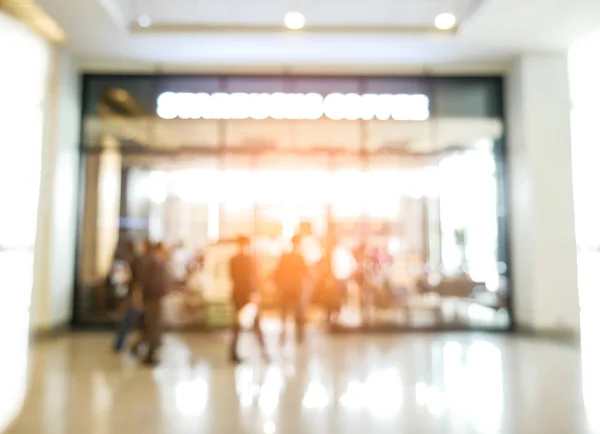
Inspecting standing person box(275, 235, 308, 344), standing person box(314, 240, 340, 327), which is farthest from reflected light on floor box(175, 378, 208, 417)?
standing person box(314, 240, 340, 327)

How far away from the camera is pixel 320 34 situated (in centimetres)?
761

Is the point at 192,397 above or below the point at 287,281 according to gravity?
below

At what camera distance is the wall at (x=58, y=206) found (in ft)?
25.9

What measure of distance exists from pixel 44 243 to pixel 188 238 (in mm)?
2391

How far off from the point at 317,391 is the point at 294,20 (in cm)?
539

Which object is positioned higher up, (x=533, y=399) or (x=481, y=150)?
(x=481, y=150)

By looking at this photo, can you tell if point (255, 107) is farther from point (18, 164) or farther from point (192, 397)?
point (192, 397)

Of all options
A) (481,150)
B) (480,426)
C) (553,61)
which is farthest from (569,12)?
(480,426)

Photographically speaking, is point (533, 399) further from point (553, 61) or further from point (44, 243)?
point (44, 243)

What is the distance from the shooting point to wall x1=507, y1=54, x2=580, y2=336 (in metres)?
8.07

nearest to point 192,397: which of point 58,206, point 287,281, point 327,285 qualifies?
point 287,281

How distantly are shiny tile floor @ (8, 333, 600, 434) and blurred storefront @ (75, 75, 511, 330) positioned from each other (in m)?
1.69

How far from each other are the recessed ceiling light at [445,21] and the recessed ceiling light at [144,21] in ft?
14.6

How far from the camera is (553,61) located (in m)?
A: 8.33
